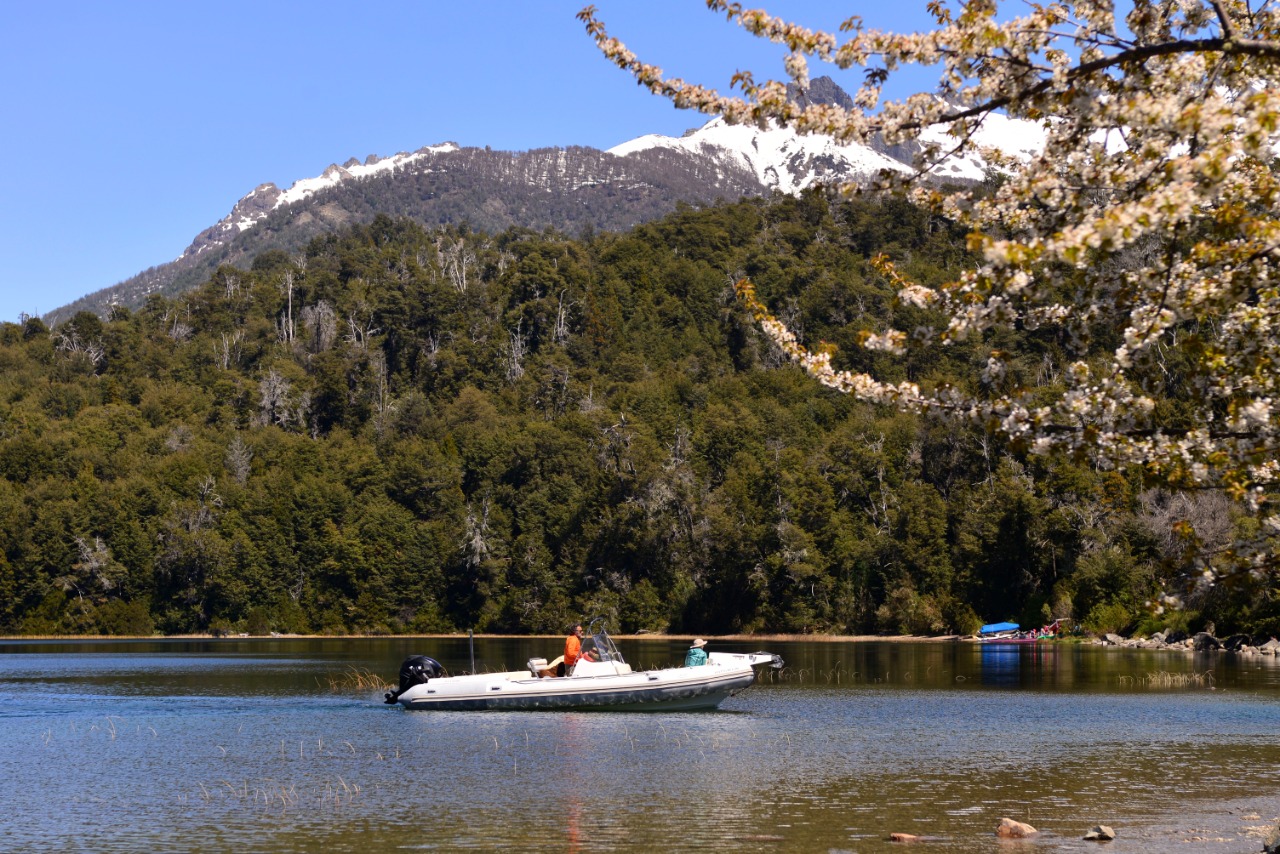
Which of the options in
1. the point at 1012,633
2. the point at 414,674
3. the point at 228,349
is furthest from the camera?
the point at 228,349

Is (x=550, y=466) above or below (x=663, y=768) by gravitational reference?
above

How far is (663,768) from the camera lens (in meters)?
23.3

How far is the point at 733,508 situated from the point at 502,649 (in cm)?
2492

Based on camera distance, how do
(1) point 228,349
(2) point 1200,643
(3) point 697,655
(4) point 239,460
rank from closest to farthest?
(3) point 697,655
(2) point 1200,643
(4) point 239,460
(1) point 228,349

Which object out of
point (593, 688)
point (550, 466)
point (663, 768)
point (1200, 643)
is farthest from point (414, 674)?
point (550, 466)

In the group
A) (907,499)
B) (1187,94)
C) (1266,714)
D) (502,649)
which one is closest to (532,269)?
(907,499)

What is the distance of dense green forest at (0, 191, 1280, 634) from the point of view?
82.2 metres

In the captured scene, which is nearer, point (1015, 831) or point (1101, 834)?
point (1101, 834)

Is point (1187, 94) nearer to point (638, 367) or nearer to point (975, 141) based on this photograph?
point (975, 141)

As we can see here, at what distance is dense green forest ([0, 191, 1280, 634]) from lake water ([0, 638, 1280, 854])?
93.7 ft

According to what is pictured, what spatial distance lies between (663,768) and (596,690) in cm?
992

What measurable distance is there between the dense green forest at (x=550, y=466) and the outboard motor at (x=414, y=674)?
115ft

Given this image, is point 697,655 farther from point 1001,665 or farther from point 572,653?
point 1001,665

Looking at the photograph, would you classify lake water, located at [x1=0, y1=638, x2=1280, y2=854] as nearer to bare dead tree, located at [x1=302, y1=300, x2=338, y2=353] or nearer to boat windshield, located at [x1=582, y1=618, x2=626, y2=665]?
boat windshield, located at [x1=582, y1=618, x2=626, y2=665]
